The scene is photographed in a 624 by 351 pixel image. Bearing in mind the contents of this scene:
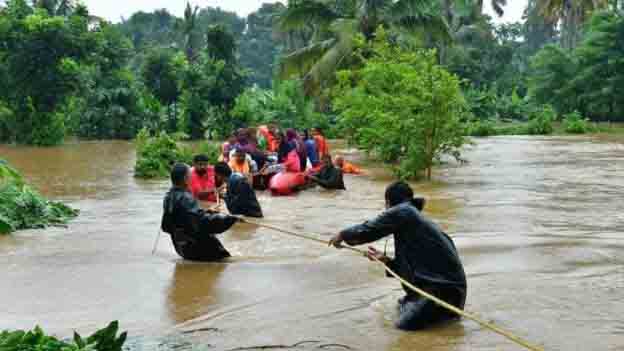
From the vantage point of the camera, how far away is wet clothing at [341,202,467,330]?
18.4 ft

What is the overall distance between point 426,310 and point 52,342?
2.68 meters

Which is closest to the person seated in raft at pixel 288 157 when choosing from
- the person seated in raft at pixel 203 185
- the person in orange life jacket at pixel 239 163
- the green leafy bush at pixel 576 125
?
the person in orange life jacket at pixel 239 163

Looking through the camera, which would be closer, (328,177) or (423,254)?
(423,254)

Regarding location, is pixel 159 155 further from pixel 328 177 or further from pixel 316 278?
pixel 316 278

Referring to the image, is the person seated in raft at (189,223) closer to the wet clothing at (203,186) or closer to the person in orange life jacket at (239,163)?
the wet clothing at (203,186)

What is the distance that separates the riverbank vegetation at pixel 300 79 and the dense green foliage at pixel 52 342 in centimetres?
1169

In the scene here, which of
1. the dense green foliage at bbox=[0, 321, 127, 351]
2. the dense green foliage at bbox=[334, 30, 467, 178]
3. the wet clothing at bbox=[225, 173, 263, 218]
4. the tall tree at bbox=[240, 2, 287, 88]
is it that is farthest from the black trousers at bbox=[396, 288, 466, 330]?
the tall tree at bbox=[240, 2, 287, 88]

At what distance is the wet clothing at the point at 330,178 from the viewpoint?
47.7ft

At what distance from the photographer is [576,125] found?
3522cm

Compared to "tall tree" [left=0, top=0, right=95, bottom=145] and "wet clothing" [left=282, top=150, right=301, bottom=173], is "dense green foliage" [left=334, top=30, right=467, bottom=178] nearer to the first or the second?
"wet clothing" [left=282, top=150, right=301, bottom=173]

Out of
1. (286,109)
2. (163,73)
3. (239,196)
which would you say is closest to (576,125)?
(286,109)

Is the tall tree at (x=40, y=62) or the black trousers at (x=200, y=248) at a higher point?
the tall tree at (x=40, y=62)

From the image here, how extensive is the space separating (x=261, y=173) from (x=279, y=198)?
1.16 meters

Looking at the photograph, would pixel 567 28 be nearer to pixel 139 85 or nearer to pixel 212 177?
pixel 139 85
